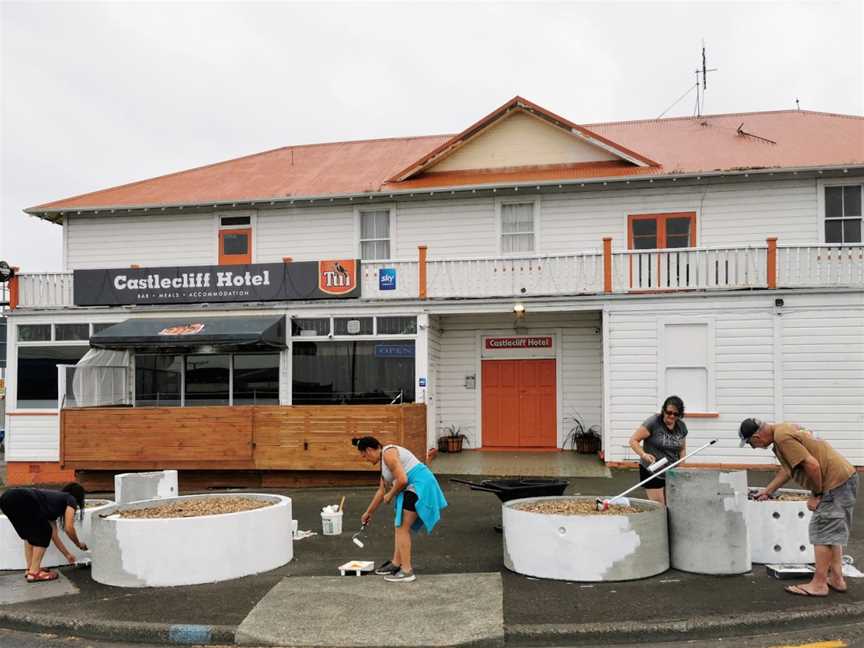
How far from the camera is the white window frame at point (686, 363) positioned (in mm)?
14969

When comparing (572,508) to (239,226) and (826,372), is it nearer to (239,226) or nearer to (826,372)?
(826,372)

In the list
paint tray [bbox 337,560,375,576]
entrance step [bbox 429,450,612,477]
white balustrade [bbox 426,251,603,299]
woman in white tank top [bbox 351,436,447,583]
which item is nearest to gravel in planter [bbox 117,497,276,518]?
paint tray [bbox 337,560,375,576]

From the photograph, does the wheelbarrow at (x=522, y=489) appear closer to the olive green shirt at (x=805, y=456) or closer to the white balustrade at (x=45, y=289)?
the olive green shirt at (x=805, y=456)

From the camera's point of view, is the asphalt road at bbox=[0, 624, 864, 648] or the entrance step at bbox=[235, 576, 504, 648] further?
the entrance step at bbox=[235, 576, 504, 648]

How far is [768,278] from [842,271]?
1345 mm

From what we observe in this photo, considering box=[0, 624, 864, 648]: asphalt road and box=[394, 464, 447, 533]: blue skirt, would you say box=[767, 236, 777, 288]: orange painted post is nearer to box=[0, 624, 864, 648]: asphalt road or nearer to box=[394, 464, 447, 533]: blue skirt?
box=[0, 624, 864, 648]: asphalt road

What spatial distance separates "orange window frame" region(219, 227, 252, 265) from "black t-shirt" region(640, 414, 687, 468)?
494 inches

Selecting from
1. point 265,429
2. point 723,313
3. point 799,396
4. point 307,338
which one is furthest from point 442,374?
point 799,396

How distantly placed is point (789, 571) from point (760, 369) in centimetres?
815

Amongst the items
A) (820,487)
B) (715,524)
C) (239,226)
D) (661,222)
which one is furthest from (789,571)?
(239,226)

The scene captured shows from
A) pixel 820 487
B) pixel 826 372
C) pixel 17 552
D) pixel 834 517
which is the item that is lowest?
pixel 17 552

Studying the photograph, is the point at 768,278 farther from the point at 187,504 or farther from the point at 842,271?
the point at 187,504

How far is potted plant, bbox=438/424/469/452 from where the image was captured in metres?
17.6

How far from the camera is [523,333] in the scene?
707 inches
